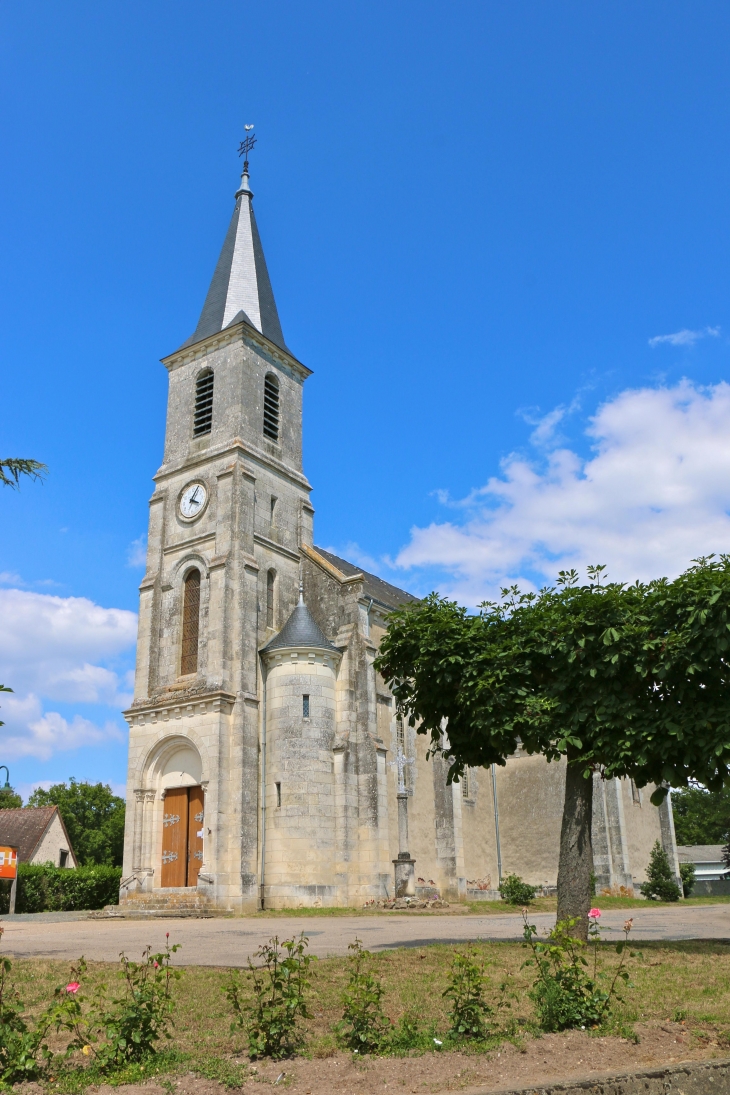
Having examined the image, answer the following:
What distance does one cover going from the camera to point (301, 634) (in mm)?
27188

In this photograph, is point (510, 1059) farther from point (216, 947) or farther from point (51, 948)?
point (51, 948)

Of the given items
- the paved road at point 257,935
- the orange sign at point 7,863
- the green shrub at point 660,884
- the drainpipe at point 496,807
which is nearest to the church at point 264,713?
the drainpipe at point 496,807

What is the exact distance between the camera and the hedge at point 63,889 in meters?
28.7

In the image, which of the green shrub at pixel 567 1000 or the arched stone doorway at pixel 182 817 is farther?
the arched stone doorway at pixel 182 817

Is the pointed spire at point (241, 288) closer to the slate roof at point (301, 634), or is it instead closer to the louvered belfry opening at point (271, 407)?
the louvered belfry opening at point (271, 407)

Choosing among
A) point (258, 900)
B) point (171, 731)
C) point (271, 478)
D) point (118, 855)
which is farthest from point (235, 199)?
point (118, 855)

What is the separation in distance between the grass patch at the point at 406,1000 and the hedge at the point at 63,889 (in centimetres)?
2028

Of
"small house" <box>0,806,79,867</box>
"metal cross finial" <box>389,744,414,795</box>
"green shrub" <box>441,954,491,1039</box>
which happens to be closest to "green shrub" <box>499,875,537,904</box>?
"metal cross finial" <box>389,744,414,795</box>

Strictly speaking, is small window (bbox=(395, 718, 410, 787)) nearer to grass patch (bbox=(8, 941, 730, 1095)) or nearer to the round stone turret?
the round stone turret

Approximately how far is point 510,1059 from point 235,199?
3656 centimetres

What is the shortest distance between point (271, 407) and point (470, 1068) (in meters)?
27.9

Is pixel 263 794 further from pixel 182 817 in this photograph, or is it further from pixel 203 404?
pixel 203 404

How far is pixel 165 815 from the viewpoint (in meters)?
26.7

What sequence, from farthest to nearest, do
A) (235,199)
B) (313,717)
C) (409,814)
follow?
(235,199) < (409,814) < (313,717)
